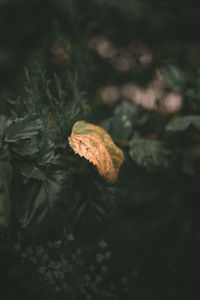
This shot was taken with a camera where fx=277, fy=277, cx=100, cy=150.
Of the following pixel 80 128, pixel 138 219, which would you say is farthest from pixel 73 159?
pixel 138 219

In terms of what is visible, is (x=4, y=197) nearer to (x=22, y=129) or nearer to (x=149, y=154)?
(x=22, y=129)

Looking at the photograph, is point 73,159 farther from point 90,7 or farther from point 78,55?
point 90,7

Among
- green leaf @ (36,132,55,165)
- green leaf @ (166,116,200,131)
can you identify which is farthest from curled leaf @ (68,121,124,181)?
green leaf @ (166,116,200,131)

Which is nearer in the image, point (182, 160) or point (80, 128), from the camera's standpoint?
point (80, 128)

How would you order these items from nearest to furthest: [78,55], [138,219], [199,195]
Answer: [78,55], [199,195], [138,219]

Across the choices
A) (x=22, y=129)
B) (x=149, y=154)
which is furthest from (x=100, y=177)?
(x=22, y=129)

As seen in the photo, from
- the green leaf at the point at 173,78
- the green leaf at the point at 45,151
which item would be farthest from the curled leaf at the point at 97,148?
the green leaf at the point at 173,78
